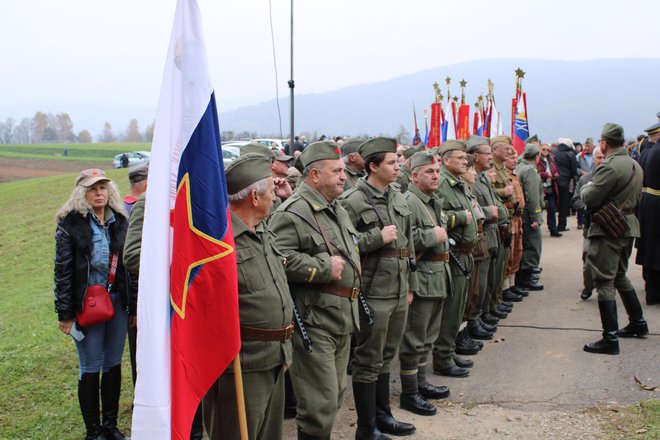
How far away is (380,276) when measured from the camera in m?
5.29

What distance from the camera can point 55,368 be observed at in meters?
7.04

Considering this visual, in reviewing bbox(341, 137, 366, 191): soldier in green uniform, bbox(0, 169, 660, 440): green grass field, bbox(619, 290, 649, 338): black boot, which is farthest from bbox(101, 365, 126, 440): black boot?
bbox(619, 290, 649, 338): black boot

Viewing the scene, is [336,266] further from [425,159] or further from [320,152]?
[425,159]

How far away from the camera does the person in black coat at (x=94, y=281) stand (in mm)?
5066

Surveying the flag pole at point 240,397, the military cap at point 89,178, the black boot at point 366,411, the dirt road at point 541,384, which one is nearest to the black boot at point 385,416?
the dirt road at point 541,384

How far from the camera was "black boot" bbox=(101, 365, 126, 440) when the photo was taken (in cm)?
534

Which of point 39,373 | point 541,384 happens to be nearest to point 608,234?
point 541,384

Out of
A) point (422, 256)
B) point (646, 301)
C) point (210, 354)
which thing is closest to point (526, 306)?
point (646, 301)

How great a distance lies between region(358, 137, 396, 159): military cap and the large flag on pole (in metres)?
2.34

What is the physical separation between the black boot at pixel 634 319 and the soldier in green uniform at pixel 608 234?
0.04m

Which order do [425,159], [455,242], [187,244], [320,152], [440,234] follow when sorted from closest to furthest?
[187,244], [320,152], [440,234], [425,159], [455,242]

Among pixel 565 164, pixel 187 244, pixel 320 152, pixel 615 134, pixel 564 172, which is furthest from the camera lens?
pixel 564 172

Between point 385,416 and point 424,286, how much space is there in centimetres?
115

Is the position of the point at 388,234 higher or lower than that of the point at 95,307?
higher
